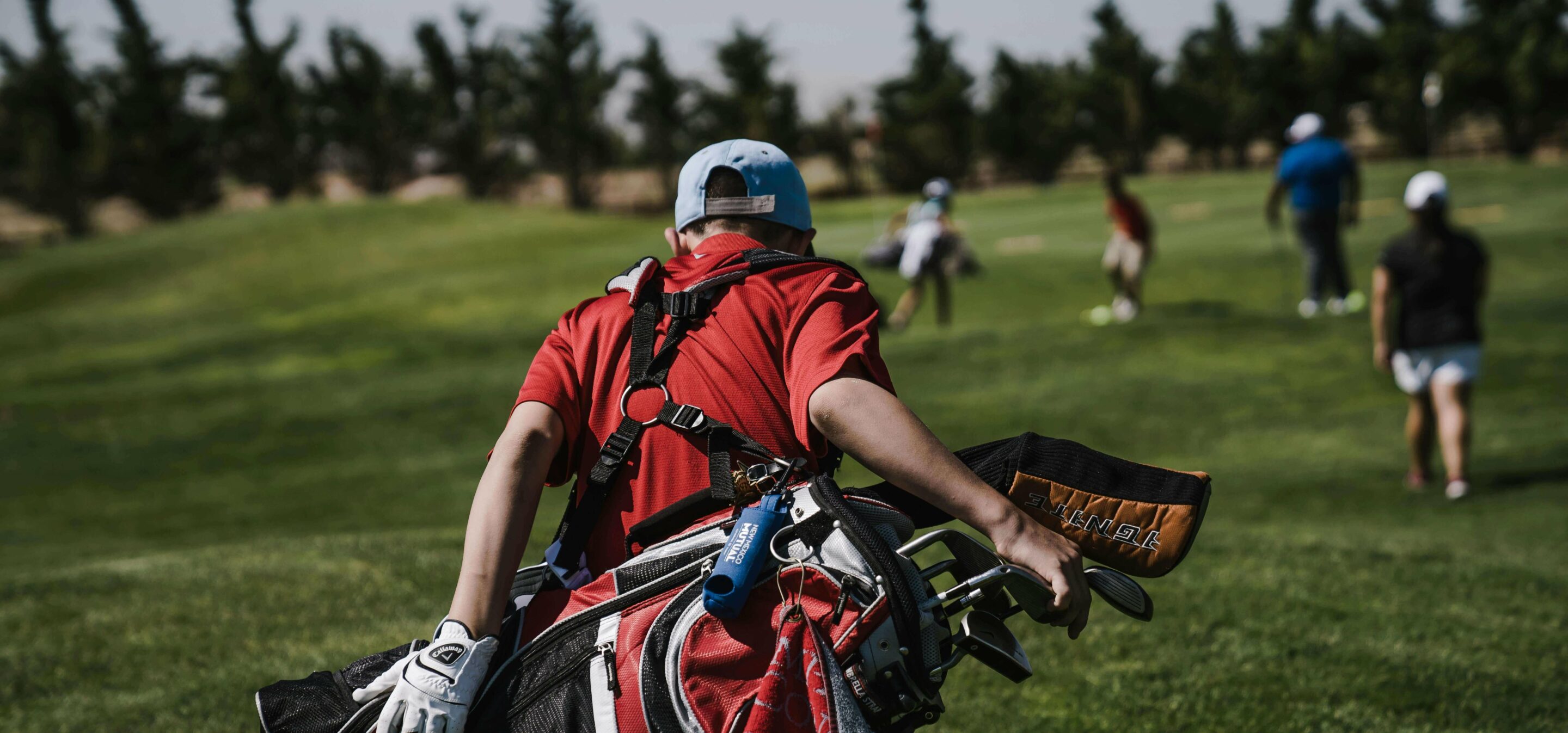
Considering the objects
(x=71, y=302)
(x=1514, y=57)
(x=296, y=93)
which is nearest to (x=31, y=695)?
(x=71, y=302)

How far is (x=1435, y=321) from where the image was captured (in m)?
8.28

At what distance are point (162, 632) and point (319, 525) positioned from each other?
4.91 metres

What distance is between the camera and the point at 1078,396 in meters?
12.3

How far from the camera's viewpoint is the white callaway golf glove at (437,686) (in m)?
2.04

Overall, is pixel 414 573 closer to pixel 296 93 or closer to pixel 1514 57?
pixel 1514 57

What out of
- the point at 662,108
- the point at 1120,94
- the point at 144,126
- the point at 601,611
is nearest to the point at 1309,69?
the point at 1120,94

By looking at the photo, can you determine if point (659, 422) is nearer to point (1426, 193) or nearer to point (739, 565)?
point (739, 565)

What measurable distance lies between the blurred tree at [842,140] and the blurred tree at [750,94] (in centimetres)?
128

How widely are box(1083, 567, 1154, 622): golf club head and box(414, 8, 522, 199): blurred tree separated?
7429 centimetres

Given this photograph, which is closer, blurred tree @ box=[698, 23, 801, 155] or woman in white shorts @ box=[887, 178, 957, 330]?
woman in white shorts @ box=[887, 178, 957, 330]

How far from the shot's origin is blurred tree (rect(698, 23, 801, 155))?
67.8 m

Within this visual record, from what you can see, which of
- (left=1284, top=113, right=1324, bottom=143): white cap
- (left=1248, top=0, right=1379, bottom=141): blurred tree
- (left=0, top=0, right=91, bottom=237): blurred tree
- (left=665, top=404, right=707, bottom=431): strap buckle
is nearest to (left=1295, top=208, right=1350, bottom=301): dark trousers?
(left=1284, top=113, right=1324, bottom=143): white cap

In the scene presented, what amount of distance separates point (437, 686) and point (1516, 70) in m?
59.1

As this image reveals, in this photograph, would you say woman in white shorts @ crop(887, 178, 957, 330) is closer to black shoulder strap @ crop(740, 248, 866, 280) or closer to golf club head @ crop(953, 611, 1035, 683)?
black shoulder strap @ crop(740, 248, 866, 280)
